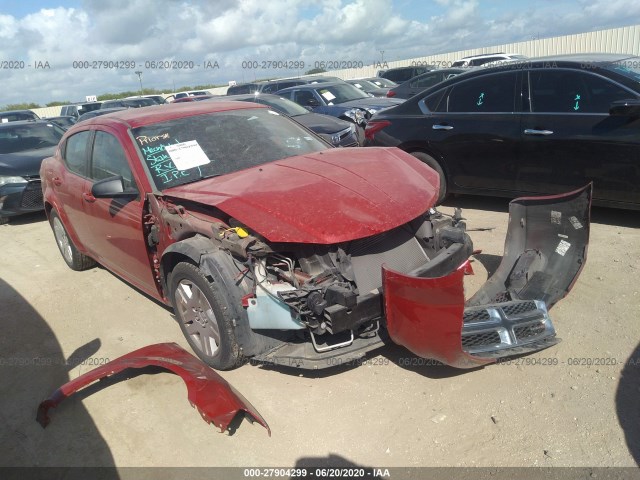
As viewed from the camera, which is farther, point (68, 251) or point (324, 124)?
point (324, 124)

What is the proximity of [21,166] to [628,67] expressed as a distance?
29.0 ft

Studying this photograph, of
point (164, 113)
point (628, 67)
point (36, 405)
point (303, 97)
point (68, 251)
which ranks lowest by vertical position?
point (36, 405)

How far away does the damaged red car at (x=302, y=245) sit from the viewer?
297cm

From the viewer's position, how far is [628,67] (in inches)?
209

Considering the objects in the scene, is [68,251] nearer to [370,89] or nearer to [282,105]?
[282,105]


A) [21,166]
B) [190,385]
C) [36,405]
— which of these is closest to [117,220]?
[36,405]

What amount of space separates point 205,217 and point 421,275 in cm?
149

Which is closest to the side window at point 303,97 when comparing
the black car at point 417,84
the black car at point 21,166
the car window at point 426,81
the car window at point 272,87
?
the black car at point 417,84

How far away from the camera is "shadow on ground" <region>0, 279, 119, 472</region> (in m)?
3.04

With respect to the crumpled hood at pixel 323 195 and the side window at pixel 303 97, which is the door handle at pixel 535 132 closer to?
the crumpled hood at pixel 323 195

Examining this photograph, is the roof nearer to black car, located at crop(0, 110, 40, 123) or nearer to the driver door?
the driver door

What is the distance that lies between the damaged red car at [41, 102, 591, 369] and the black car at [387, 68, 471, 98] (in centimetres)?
1003

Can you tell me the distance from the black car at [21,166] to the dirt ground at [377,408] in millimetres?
4793

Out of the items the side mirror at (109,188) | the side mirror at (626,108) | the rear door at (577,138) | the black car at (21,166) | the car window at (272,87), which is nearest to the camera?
the side mirror at (109,188)
